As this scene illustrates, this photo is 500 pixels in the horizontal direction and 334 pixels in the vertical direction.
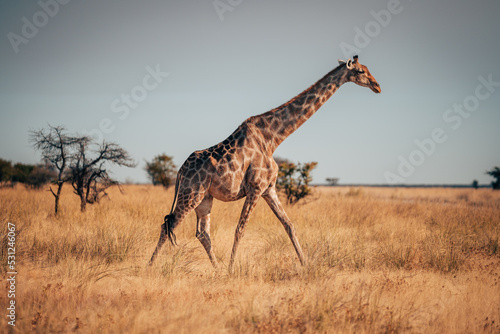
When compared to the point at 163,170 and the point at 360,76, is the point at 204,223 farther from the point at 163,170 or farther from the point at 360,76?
the point at 163,170

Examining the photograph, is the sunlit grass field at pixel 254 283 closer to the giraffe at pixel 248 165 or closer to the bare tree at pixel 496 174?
the giraffe at pixel 248 165

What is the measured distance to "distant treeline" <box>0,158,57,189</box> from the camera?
73.2 ft

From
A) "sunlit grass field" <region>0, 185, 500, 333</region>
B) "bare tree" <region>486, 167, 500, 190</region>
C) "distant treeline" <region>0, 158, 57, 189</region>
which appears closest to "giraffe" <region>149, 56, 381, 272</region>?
"sunlit grass field" <region>0, 185, 500, 333</region>

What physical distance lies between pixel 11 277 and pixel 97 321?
2402mm

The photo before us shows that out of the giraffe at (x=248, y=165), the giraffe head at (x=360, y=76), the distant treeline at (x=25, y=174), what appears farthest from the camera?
the distant treeline at (x=25, y=174)

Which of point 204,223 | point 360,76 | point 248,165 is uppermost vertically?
point 360,76

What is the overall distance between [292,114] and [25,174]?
25.0 metres

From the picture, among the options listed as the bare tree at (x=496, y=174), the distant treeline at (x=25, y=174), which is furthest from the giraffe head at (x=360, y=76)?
the bare tree at (x=496, y=174)

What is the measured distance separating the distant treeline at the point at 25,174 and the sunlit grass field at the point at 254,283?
16.9 meters

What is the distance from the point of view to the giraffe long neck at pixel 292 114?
213 inches

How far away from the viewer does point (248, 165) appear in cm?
511

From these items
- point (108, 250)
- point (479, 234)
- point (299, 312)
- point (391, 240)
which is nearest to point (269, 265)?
point (299, 312)

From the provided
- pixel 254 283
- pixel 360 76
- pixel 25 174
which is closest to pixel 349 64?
pixel 360 76

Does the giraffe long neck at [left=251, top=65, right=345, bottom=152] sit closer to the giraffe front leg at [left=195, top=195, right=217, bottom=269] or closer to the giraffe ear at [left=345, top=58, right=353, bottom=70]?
the giraffe ear at [left=345, top=58, right=353, bottom=70]
